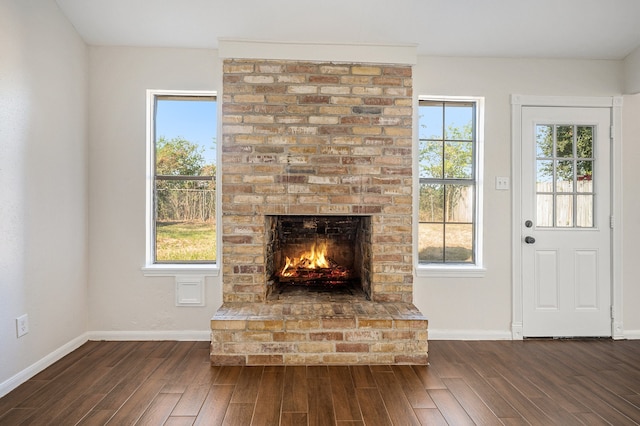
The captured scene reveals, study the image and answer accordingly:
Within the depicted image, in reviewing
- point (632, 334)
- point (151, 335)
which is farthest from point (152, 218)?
point (632, 334)

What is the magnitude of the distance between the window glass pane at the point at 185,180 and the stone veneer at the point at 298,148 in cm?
43

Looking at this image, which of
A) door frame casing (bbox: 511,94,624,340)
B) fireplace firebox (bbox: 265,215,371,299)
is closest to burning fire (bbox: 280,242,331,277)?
fireplace firebox (bbox: 265,215,371,299)

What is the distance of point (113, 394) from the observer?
7.77ft

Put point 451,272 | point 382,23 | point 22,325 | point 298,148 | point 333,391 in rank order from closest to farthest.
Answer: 1. point 333,391
2. point 22,325
3. point 382,23
4. point 298,148
5. point 451,272

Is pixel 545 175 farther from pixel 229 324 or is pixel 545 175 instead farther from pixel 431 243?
pixel 229 324

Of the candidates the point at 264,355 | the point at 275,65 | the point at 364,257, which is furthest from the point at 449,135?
the point at 264,355

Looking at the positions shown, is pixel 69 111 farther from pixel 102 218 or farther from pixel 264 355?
pixel 264 355

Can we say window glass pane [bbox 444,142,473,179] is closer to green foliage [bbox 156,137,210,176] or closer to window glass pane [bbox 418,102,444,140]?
window glass pane [bbox 418,102,444,140]

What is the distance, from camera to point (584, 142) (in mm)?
3525

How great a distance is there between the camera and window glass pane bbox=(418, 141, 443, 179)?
3.62m

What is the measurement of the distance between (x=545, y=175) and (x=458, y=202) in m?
0.82

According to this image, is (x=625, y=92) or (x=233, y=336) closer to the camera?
(x=233, y=336)

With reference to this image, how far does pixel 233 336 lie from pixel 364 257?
1.41 metres

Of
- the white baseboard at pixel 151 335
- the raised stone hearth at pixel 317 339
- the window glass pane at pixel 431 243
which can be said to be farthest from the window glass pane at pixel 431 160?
the white baseboard at pixel 151 335
